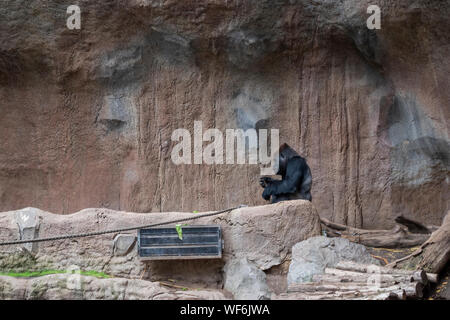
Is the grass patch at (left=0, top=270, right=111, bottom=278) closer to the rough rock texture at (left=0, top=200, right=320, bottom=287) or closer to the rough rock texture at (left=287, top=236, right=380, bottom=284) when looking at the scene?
the rough rock texture at (left=0, top=200, right=320, bottom=287)

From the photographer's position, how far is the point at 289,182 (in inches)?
343

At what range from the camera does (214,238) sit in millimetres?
6898

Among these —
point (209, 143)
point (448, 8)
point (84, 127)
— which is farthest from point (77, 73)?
point (448, 8)

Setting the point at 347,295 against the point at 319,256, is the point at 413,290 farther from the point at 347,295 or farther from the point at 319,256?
the point at 319,256

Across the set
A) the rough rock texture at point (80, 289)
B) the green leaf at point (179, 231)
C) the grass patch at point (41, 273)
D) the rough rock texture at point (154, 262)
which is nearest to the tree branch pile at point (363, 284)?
the rough rock texture at point (154, 262)

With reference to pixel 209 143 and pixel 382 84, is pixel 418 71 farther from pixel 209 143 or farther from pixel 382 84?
pixel 209 143

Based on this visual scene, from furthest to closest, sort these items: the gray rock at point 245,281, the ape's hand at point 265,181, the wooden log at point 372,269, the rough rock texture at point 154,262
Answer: the ape's hand at point 265,181, the rough rock texture at point 154,262, the gray rock at point 245,281, the wooden log at point 372,269

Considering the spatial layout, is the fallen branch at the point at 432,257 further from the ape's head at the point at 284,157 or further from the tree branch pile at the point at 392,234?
the ape's head at the point at 284,157

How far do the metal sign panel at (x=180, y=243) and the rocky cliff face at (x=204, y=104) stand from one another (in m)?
4.08

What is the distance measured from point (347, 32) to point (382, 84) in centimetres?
109

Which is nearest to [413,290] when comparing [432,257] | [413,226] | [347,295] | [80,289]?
[347,295]

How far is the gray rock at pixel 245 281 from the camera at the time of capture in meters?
6.50

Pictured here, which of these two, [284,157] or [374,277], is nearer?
[374,277]

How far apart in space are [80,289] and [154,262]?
87 cm
